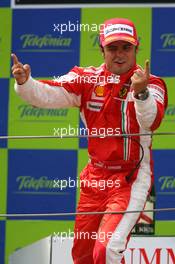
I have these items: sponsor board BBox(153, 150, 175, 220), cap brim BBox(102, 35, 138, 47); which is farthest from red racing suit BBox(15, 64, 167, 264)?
sponsor board BBox(153, 150, 175, 220)

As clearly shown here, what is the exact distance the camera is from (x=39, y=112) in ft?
16.4

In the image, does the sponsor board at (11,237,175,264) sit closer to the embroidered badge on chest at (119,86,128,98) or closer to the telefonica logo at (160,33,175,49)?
the embroidered badge on chest at (119,86,128,98)

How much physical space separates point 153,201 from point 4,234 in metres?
0.98

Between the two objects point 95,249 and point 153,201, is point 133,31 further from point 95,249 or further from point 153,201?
point 153,201

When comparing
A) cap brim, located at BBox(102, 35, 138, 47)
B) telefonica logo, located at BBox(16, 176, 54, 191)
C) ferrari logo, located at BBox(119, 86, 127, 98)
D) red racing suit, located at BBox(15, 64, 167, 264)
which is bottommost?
telefonica logo, located at BBox(16, 176, 54, 191)

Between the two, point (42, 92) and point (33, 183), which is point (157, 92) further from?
point (33, 183)

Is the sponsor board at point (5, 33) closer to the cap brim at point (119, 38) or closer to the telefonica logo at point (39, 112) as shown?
the telefonica logo at point (39, 112)

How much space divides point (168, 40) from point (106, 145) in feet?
5.71

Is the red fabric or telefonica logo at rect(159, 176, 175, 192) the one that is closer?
the red fabric

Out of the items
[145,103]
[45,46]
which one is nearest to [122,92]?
[145,103]

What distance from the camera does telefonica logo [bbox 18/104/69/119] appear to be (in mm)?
4984

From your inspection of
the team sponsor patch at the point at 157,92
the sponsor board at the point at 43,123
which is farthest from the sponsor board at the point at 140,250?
the sponsor board at the point at 43,123

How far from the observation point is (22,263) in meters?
4.00

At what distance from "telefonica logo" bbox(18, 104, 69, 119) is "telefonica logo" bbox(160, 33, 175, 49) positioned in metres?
0.60
